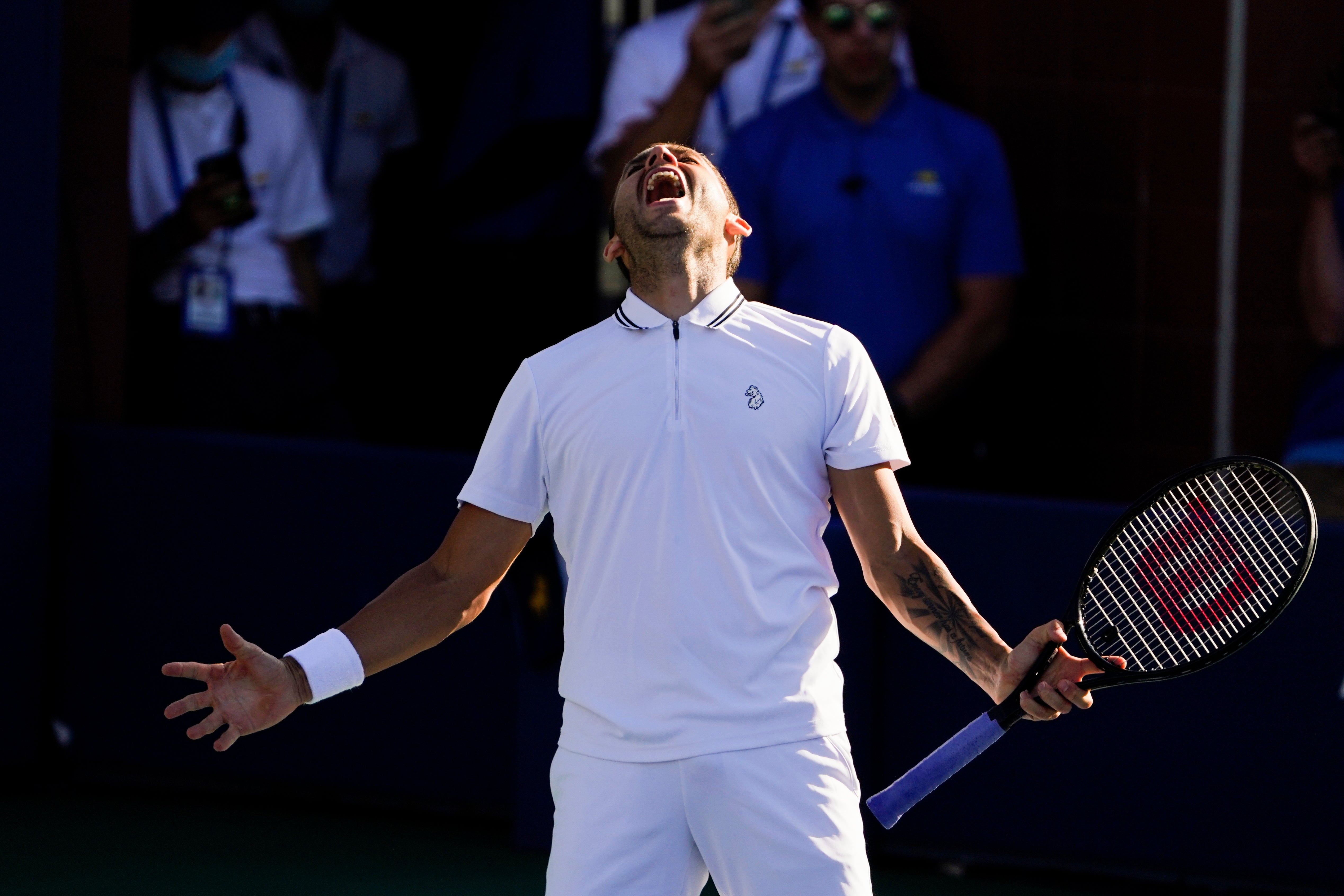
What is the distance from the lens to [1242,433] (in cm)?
670

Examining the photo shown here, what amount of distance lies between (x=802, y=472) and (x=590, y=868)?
0.74 meters

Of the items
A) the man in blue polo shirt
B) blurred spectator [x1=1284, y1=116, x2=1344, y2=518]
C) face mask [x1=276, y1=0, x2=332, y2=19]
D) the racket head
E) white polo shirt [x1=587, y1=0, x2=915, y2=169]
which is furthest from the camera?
face mask [x1=276, y1=0, x2=332, y2=19]

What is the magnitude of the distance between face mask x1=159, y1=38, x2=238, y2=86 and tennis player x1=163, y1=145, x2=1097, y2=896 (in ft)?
12.2

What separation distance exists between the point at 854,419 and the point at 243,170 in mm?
3925

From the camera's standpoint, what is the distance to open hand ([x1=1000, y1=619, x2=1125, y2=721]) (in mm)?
3004

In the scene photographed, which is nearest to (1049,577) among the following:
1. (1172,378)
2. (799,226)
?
(799,226)

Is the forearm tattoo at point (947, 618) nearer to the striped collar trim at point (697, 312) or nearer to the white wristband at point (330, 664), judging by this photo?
the striped collar trim at point (697, 312)

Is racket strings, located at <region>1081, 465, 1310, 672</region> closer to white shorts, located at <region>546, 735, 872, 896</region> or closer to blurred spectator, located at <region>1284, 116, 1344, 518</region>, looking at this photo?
white shorts, located at <region>546, 735, 872, 896</region>

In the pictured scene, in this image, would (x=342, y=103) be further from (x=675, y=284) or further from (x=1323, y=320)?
(x=675, y=284)

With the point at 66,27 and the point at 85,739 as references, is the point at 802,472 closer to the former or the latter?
the point at 85,739

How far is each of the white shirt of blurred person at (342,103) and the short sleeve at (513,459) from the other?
400 centimetres

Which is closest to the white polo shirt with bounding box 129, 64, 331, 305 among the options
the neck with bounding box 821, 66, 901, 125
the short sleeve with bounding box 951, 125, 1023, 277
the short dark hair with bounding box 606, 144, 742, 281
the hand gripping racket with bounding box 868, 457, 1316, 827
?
the neck with bounding box 821, 66, 901, 125

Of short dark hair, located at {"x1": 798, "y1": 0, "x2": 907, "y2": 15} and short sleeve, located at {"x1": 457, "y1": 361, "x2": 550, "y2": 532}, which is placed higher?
short dark hair, located at {"x1": 798, "y1": 0, "x2": 907, "y2": 15}

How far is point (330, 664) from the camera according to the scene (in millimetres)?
3117
